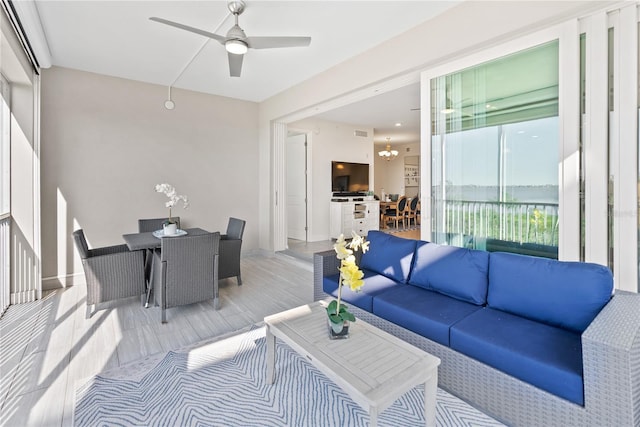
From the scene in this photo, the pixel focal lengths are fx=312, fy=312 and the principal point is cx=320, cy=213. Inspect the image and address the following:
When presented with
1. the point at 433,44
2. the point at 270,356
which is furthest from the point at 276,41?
the point at 270,356

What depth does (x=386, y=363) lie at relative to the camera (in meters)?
1.47

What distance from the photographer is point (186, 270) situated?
2957 mm

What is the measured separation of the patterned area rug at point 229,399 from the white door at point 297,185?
Result: 15.0 ft

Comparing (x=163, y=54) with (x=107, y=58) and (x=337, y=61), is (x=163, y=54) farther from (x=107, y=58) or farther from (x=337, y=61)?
(x=337, y=61)

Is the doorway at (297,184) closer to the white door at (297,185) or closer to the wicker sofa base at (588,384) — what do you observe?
the white door at (297,185)

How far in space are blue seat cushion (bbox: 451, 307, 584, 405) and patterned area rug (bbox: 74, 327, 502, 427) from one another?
0.35 meters

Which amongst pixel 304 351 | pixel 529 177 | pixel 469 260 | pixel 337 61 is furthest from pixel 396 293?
pixel 337 61

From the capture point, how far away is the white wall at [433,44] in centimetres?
A: 228

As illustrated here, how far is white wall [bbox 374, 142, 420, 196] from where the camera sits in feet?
33.9

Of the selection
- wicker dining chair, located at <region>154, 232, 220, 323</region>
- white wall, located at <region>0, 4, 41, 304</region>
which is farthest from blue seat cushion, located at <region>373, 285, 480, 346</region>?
white wall, located at <region>0, 4, 41, 304</region>

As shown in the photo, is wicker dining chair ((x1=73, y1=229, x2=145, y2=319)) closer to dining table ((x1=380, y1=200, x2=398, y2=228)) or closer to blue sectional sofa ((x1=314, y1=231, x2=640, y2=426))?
blue sectional sofa ((x1=314, y1=231, x2=640, y2=426))

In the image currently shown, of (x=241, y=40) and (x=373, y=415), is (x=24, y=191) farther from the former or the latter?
(x=373, y=415)

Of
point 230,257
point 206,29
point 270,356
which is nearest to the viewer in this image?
point 270,356

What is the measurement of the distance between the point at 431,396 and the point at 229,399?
1158 mm
